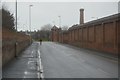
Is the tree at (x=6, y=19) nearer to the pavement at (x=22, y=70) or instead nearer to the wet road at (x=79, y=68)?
the wet road at (x=79, y=68)

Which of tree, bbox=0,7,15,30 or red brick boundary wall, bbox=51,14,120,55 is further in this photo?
tree, bbox=0,7,15,30

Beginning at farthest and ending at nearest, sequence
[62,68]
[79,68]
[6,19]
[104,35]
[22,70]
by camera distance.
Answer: [6,19] < [104,35] < [79,68] < [62,68] < [22,70]

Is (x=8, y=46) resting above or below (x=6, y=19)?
below

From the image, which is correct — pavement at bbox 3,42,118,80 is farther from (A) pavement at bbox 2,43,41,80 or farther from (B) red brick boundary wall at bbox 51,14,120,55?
(B) red brick boundary wall at bbox 51,14,120,55

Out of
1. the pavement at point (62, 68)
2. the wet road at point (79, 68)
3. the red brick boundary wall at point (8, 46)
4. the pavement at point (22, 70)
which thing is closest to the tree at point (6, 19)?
the red brick boundary wall at point (8, 46)

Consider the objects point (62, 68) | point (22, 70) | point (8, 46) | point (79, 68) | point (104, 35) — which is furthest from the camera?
point (104, 35)

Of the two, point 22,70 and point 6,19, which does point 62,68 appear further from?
point 6,19

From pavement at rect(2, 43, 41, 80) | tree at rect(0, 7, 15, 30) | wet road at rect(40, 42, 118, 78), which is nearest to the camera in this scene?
pavement at rect(2, 43, 41, 80)

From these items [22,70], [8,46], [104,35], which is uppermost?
[104,35]

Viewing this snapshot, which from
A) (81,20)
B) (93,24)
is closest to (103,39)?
(93,24)

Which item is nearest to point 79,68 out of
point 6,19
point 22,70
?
point 22,70

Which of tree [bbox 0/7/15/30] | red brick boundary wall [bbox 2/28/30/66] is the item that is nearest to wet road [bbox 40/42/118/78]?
red brick boundary wall [bbox 2/28/30/66]

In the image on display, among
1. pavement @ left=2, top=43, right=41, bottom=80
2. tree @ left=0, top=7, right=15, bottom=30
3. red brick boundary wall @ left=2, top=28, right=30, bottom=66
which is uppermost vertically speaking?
tree @ left=0, top=7, right=15, bottom=30

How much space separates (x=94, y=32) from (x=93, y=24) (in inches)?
53.5
